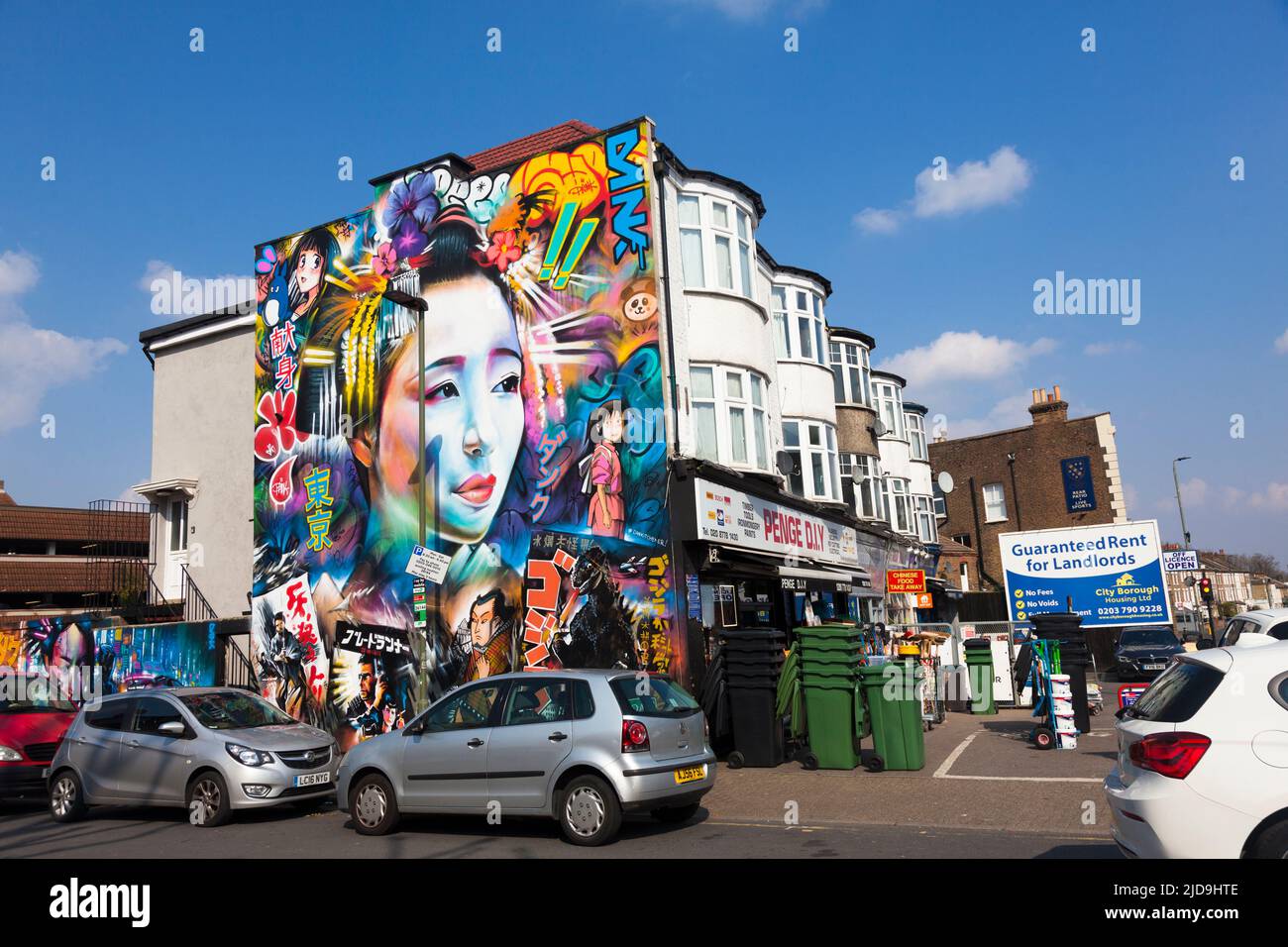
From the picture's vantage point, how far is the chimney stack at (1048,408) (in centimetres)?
4456

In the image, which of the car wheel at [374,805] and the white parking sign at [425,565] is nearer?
the car wheel at [374,805]

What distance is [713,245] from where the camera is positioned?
18.3 m

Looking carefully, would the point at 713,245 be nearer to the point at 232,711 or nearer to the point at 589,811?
the point at 232,711

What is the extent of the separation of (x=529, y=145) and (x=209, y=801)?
49.5 feet

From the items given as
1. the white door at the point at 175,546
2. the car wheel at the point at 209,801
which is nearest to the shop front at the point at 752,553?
the car wheel at the point at 209,801

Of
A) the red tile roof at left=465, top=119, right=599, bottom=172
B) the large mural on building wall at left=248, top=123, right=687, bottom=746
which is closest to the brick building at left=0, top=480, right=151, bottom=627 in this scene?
the large mural on building wall at left=248, top=123, right=687, bottom=746

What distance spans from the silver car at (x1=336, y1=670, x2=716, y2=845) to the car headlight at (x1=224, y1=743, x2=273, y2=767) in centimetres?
153

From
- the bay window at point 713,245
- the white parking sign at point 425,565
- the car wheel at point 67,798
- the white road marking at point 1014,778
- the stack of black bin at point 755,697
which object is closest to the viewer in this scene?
the white road marking at point 1014,778

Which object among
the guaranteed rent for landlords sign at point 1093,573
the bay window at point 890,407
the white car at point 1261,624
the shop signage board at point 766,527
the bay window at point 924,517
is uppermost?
the bay window at point 890,407

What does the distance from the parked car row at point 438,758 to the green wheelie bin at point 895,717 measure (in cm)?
367

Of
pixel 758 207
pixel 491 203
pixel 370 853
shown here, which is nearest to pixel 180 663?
pixel 491 203

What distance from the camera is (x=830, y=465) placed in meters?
23.6

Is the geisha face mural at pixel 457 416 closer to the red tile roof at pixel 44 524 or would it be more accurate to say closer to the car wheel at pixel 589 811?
the car wheel at pixel 589 811

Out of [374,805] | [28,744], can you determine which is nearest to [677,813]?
[374,805]
